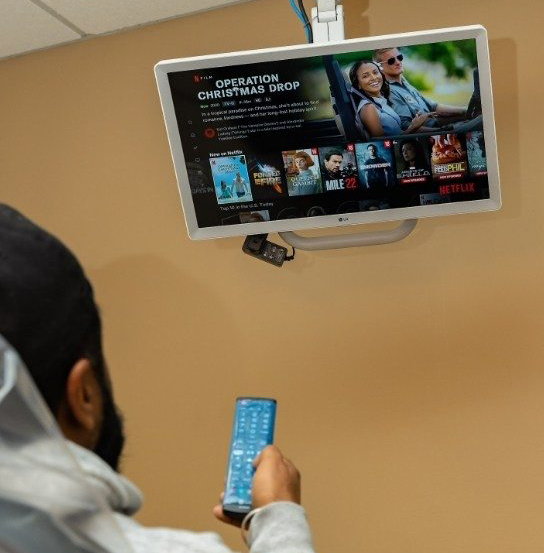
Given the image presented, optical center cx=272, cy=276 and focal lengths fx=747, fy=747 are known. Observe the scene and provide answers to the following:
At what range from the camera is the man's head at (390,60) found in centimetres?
163

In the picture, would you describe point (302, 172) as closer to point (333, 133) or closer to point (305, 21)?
point (333, 133)

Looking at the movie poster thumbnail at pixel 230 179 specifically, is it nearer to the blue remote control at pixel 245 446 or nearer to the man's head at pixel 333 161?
the man's head at pixel 333 161

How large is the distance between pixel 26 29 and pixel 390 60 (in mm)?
1151

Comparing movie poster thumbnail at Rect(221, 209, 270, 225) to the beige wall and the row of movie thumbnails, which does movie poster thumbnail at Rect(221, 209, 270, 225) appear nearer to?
the row of movie thumbnails

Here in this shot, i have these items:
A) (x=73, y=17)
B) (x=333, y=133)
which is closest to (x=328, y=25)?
(x=333, y=133)

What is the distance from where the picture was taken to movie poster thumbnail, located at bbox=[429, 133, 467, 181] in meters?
1.72

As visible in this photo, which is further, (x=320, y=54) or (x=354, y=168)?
(x=354, y=168)

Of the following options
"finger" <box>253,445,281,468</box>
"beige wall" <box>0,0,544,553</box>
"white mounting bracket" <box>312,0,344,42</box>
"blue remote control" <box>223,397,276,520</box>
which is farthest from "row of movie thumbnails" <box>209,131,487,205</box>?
"finger" <box>253,445,281,468</box>

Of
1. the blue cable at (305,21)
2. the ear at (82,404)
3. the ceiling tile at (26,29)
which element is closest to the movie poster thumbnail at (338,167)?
the blue cable at (305,21)

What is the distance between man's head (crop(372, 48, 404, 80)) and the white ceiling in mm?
712

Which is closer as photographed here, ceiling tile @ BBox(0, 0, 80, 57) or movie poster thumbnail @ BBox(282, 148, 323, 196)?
movie poster thumbnail @ BBox(282, 148, 323, 196)

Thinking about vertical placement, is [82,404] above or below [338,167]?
below

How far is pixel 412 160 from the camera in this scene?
174 centimetres

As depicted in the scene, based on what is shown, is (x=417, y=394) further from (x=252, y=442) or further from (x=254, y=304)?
(x=252, y=442)
